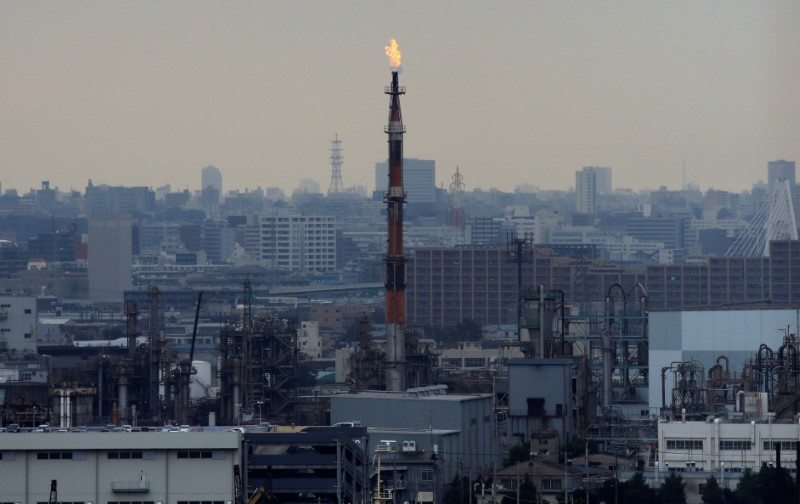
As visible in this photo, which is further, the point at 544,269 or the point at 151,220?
the point at 151,220

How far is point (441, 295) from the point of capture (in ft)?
238

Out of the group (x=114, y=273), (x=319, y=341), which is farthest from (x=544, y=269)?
(x=114, y=273)

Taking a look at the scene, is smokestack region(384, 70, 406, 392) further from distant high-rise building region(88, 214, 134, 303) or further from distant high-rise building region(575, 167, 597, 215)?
distant high-rise building region(575, 167, 597, 215)

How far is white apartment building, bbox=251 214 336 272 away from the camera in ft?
341

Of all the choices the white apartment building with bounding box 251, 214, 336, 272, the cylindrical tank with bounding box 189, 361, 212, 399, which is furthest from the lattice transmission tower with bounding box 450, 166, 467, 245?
the cylindrical tank with bounding box 189, 361, 212, 399

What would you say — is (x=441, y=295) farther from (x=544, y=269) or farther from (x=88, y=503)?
(x=88, y=503)

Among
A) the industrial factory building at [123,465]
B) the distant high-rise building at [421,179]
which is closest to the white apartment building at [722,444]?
the industrial factory building at [123,465]

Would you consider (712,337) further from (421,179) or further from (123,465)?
(421,179)

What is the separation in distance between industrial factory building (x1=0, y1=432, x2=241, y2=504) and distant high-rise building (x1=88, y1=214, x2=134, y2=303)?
211 ft

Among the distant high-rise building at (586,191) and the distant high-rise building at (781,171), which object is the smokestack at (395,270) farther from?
the distant high-rise building at (586,191)

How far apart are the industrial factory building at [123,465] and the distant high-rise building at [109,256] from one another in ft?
211

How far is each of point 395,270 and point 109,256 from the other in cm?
5681

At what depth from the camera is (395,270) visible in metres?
33.4

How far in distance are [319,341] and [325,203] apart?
69409 mm
